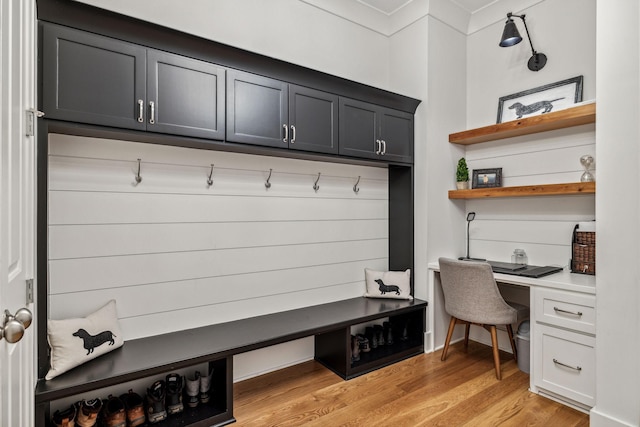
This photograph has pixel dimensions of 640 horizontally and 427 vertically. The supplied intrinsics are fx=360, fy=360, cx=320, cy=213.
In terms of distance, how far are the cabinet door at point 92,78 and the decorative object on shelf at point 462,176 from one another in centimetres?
258

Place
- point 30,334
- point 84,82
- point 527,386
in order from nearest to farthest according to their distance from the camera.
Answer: point 30,334 < point 84,82 < point 527,386

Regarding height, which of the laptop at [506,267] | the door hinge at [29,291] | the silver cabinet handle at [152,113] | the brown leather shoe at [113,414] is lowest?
the brown leather shoe at [113,414]

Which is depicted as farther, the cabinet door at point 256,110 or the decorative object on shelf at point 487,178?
the decorative object on shelf at point 487,178

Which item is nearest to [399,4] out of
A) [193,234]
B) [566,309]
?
[193,234]

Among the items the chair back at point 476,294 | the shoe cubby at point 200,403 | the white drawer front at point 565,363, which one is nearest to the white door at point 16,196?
the shoe cubby at point 200,403

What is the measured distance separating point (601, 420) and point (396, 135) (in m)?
2.28

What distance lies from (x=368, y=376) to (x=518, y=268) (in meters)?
1.40

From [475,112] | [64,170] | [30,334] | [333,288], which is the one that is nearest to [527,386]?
[333,288]

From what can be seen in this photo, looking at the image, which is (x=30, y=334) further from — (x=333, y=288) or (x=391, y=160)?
(x=391, y=160)

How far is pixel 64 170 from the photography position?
1.97 m

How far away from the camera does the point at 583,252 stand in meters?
2.58

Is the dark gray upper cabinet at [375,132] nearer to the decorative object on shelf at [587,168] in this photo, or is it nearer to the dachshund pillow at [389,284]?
the dachshund pillow at [389,284]

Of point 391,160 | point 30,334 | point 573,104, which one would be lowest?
point 30,334

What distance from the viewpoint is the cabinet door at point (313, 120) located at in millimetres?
2467
